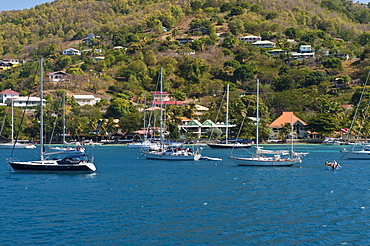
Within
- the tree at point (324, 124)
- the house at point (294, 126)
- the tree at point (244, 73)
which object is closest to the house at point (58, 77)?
the tree at point (244, 73)

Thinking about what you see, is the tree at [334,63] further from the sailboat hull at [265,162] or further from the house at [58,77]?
the sailboat hull at [265,162]

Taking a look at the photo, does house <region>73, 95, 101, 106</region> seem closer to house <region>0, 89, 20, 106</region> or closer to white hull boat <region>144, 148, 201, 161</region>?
house <region>0, 89, 20, 106</region>

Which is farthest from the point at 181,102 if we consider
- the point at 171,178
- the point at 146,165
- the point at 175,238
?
the point at 175,238

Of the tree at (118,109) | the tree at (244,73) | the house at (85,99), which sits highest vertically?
the tree at (244,73)

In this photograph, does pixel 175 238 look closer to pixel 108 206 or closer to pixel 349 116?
pixel 108 206

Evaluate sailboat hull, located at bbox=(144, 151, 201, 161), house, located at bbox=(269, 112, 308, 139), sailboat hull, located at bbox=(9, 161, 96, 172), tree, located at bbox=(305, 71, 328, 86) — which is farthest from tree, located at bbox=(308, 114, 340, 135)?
sailboat hull, located at bbox=(9, 161, 96, 172)

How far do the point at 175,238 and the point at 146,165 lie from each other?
4182cm

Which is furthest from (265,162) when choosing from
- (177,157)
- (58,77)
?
(58,77)

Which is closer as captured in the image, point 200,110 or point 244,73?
point 200,110

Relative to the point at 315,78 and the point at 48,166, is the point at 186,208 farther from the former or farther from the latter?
the point at 315,78

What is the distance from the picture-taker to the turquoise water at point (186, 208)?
100 feet

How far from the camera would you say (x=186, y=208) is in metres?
38.3

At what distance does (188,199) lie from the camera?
42.2 metres

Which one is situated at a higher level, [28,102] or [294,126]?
[28,102]
